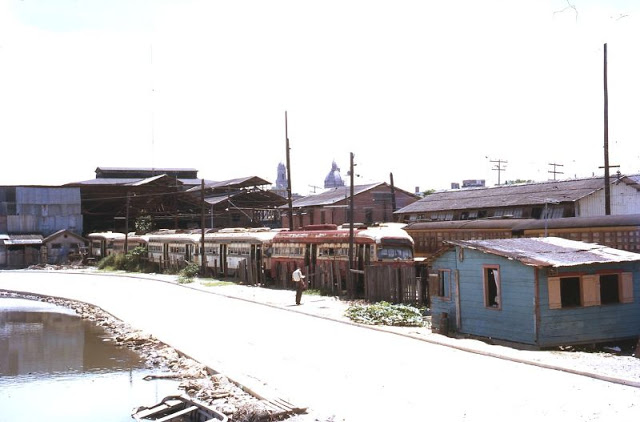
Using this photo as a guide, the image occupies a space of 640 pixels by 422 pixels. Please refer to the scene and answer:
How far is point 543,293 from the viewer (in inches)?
645

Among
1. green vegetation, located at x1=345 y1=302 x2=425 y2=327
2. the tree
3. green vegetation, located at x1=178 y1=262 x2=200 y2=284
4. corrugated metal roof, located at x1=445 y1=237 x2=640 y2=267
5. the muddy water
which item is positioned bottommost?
the muddy water

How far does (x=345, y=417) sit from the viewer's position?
10.9 meters

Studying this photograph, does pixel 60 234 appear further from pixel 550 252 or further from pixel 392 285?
pixel 550 252

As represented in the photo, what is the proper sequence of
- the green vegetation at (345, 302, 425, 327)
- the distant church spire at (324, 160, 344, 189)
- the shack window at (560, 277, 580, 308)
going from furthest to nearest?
1. the distant church spire at (324, 160, 344, 189)
2. the green vegetation at (345, 302, 425, 327)
3. the shack window at (560, 277, 580, 308)

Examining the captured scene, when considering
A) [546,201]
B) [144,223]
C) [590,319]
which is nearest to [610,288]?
[590,319]

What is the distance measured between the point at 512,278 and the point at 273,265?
2189 centimetres

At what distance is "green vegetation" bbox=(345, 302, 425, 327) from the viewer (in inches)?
838

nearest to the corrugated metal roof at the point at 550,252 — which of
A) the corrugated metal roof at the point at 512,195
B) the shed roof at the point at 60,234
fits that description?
the corrugated metal roof at the point at 512,195

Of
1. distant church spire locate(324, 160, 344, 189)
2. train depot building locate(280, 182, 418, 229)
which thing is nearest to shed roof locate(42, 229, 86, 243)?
train depot building locate(280, 182, 418, 229)

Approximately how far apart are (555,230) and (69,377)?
19.1m

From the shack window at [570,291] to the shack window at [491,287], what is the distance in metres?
1.62

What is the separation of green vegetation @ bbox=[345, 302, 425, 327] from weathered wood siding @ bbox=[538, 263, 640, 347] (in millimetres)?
5331

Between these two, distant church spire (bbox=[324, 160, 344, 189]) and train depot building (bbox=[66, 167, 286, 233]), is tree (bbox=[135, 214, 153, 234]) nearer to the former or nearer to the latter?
train depot building (bbox=[66, 167, 286, 233])

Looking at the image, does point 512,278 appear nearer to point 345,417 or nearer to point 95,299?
point 345,417
